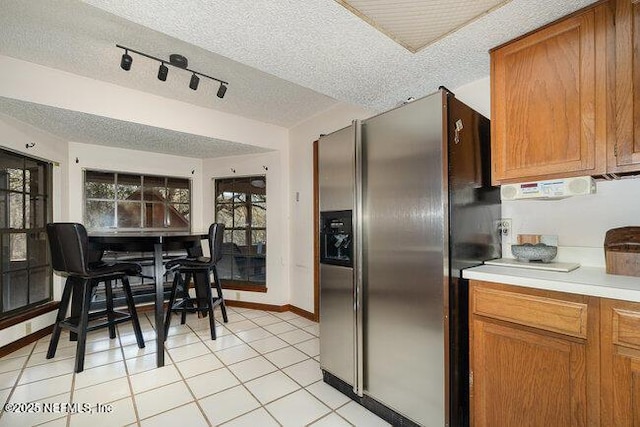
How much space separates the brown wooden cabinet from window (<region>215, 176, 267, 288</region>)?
3118mm

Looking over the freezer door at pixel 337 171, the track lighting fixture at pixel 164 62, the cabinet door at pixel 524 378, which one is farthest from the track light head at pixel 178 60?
the cabinet door at pixel 524 378

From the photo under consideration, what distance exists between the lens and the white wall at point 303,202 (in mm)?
3514

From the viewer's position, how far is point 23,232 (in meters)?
2.89

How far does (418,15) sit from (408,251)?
122cm

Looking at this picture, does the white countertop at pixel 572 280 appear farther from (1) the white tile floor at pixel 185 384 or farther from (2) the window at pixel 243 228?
(2) the window at pixel 243 228

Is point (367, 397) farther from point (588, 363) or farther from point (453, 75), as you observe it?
point (453, 75)

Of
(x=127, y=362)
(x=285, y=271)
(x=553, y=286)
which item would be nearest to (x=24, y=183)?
(x=127, y=362)

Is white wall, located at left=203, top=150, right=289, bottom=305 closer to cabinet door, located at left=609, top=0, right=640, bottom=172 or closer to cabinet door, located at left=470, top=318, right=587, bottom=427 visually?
cabinet door, located at left=470, top=318, right=587, bottom=427

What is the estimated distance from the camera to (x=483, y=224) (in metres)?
1.73

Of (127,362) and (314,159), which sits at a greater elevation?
(314,159)

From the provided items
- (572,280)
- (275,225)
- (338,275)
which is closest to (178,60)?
(338,275)

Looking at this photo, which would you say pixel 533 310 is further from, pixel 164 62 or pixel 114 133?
pixel 114 133

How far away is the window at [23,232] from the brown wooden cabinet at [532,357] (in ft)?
13.1

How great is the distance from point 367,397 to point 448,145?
5.45 ft
